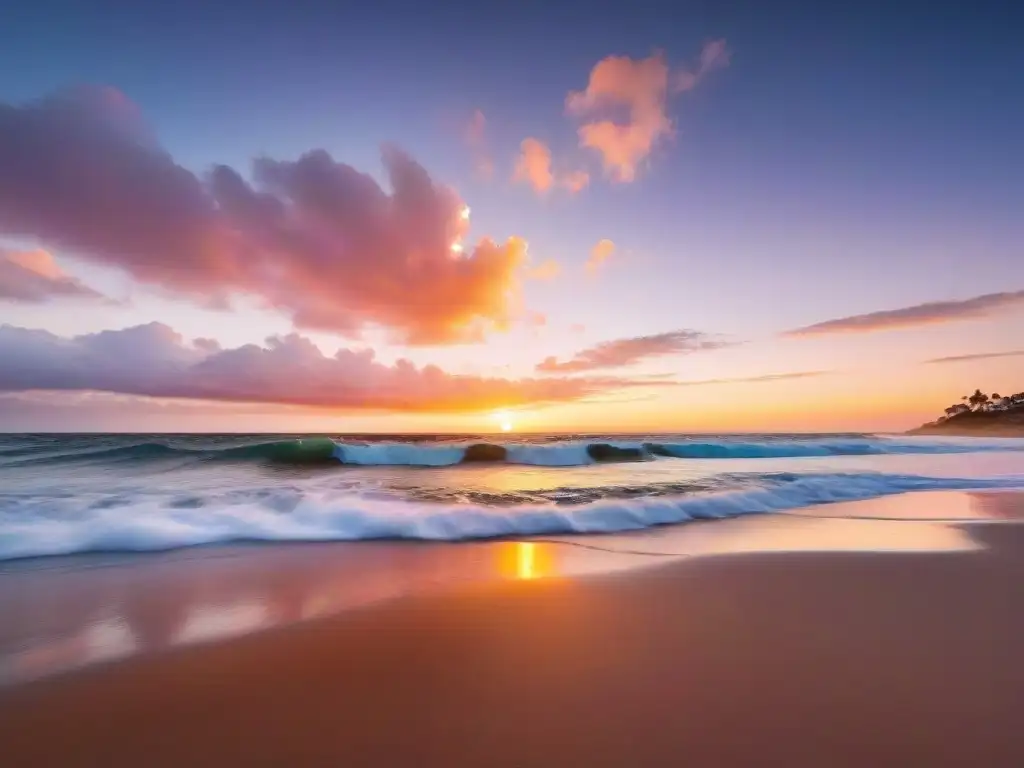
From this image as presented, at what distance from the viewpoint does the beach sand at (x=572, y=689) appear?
1988mm

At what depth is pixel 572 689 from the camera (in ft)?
7.93

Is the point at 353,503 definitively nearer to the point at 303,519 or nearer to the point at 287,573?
the point at 303,519

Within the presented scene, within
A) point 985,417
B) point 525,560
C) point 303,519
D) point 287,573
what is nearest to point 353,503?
point 303,519

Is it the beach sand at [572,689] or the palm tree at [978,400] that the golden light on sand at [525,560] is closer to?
the beach sand at [572,689]

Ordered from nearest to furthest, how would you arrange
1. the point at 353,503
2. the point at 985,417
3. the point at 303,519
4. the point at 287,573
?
the point at 287,573 → the point at 303,519 → the point at 353,503 → the point at 985,417

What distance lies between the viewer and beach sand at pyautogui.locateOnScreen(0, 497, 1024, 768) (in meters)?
1.99

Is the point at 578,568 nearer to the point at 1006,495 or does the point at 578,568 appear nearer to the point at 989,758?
the point at 989,758

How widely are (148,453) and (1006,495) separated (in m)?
24.4

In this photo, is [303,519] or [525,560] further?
[303,519]

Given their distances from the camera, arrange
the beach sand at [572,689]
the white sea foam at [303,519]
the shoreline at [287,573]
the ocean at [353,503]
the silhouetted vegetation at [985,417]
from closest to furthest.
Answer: the beach sand at [572,689], the shoreline at [287,573], the white sea foam at [303,519], the ocean at [353,503], the silhouetted vegetation at [985,417]

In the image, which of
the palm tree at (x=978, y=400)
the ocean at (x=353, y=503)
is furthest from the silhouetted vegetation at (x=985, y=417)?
the ocean at (x=353, y=503)

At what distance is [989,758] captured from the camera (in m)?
1.93

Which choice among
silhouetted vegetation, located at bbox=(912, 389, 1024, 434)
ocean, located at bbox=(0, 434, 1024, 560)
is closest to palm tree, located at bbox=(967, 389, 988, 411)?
silhouetted vegetation, located at bbox=(912, 389, 1024, 434)

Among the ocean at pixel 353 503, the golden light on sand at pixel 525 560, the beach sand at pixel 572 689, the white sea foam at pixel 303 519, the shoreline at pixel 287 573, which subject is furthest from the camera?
the ocean at pixel 353 503
